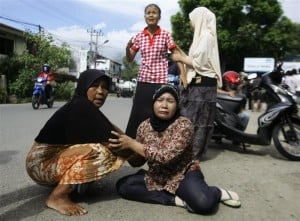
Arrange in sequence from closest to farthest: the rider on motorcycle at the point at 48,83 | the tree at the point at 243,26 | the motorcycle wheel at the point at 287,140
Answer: the motorcycle wheel at the point at 287,140 → the rider on motorcycle at the point at 48,83 → the tree at the point at 243,26

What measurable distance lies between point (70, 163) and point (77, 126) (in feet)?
0.97

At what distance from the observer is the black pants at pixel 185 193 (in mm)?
3139

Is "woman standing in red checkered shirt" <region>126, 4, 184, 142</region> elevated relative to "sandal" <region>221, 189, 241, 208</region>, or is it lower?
elevated

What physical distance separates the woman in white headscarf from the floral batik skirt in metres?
1.87

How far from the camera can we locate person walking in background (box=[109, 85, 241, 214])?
3.17 m

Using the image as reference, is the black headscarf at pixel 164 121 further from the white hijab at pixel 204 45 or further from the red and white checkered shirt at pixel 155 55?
the white hijab at pixel 204 45

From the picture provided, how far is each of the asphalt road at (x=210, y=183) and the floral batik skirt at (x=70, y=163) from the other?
0.86ft

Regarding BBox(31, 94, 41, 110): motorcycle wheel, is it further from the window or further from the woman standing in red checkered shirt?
the window

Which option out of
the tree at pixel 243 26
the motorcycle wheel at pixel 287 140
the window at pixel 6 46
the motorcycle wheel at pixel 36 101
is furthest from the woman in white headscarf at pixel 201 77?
the tree at pixel 243 26

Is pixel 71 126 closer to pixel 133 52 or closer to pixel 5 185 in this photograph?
pixel 5 185

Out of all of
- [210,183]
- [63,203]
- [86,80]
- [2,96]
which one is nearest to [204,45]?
[210,183]

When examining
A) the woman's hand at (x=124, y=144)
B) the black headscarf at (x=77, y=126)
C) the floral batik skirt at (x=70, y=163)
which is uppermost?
the black headscarf at (x=77, y=126)

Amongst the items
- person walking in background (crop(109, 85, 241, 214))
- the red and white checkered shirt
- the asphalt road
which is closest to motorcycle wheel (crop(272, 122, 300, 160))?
the asphalt road

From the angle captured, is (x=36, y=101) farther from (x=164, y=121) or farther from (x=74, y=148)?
(x=164, y=121)
